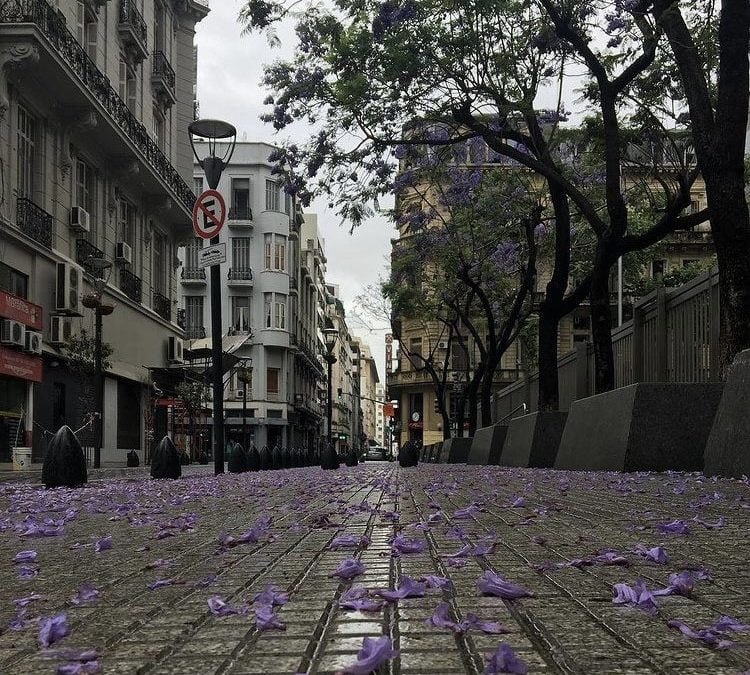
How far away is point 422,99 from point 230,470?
753 cm

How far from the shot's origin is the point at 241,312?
189 feet

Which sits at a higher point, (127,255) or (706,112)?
(127,255)

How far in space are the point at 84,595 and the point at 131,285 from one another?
81.0ft

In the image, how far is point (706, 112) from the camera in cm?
844

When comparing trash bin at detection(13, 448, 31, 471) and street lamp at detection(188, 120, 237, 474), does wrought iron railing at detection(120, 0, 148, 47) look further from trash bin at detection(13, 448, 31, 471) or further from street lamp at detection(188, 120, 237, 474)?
street lamp at detection(188, 120, 237, 474)

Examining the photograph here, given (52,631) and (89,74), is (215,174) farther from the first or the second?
(89,74)

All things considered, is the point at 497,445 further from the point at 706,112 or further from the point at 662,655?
the point at 662,655

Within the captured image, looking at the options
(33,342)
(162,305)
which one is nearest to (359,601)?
(33,342)

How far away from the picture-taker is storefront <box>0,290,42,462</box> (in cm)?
1694

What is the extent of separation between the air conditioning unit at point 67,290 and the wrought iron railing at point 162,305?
28.4ft

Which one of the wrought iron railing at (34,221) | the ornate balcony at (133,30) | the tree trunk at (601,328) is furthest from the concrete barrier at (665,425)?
the ornate balcony at (133,30)

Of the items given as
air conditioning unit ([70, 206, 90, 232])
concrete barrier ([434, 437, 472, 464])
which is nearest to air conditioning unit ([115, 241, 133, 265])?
air conditioning unit ([70, 206, 90, 232])

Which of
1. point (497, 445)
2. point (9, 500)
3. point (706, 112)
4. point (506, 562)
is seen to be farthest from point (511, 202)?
point (506, 562)

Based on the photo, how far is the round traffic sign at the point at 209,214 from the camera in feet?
35.2
